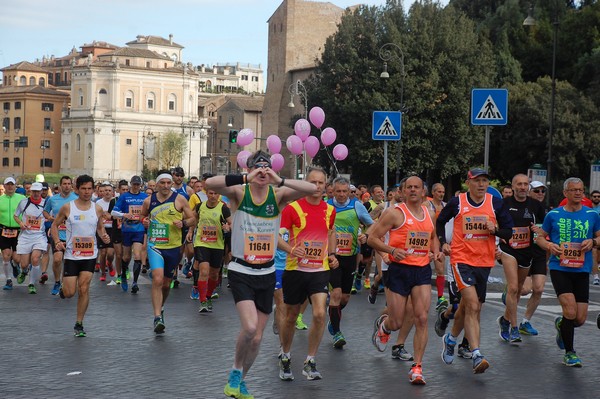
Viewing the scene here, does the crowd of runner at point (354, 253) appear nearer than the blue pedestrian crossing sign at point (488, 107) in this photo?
Yes

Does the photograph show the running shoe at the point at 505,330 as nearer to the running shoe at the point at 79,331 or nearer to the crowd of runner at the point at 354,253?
the crowd of runner at the point at 354,253

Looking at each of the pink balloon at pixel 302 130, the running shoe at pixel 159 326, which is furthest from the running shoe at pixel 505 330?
the pink balloon at pixel 302 130

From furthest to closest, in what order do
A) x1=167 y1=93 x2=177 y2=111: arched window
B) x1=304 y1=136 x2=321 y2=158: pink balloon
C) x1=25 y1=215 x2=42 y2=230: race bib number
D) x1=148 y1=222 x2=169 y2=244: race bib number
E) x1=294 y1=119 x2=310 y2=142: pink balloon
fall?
x1=167 y1=93 x2=177 y2=111: arched window < x1=294 y1=119 x2=310 y2=142: pink balloon < x1=304 y1=136 x2=321 y2=158: pink balloon < x1=25 y1=215 x2=42 y2=230: race bib number < x1=148 y1=222 x2=169 y2=244: race bib number

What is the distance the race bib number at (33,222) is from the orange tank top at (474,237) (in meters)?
9.51

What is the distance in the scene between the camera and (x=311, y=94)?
63.0m

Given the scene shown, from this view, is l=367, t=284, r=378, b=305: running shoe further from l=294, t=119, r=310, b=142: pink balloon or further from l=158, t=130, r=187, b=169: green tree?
l=158, t=130, r=187, b=169: green tree

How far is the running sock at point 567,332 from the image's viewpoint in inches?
412

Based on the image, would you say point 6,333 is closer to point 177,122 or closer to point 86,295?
point 86,295

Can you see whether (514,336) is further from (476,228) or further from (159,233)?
(159,233)

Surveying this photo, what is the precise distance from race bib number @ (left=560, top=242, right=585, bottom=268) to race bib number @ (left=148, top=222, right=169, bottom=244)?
4.79 meters

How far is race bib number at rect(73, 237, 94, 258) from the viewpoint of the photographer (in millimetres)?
12344

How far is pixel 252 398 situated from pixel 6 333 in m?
5.11

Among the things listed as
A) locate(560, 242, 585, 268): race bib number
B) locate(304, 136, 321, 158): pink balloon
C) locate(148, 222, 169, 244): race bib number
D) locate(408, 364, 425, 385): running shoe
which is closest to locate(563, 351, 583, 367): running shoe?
locate(560, 242, 585, 268): race bib number

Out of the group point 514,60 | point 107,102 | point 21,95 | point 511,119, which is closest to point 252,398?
point 511,119
